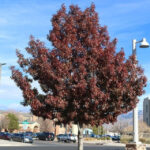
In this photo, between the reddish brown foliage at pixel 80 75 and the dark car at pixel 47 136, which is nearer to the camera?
the reddish brown foliage at pixel 80 75

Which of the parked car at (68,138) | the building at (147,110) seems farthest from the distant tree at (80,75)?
the building at (147,110)

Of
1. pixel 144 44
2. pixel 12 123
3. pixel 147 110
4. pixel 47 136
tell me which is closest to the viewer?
pixel 144 44

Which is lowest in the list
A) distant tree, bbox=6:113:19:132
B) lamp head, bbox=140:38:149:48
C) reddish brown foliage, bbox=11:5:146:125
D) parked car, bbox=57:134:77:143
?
parked car, bbox=57:134:77:143

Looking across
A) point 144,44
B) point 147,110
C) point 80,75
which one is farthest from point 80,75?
point 147,110

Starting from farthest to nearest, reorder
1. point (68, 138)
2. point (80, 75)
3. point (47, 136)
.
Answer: point (47, 136), point (68, 138), point (80, 75)

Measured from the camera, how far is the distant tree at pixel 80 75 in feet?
31.7

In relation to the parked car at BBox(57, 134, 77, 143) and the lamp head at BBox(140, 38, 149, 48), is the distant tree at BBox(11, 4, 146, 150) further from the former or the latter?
the parked car at BBox(57, 134, 77, 143)

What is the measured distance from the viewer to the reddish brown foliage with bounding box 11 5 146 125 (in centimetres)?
966

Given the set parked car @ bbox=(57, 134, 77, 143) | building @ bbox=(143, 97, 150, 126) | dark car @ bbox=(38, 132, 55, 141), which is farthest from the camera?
building @ bbox=(143, 97, 150, 126)

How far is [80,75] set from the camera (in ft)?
31.4

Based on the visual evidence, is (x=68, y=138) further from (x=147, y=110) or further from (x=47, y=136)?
(x=147, y=110)

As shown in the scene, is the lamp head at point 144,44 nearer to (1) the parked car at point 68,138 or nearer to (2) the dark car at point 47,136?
(1) the parked car at point 68,138

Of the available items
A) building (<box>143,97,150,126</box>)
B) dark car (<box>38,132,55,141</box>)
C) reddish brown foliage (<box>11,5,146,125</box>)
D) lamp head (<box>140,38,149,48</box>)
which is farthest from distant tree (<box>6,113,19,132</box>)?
reddish brown foliage (<box>11,5,146,125</box>)

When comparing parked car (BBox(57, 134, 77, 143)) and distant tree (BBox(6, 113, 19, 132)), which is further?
distant tree (BBox(6, 113, 19, 132))
